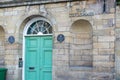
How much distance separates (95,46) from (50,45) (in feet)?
6.44

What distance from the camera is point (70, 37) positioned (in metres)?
9.42

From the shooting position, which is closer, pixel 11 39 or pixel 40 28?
pixel 40 28

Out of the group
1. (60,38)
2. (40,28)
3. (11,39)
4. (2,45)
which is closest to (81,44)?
(60,38)

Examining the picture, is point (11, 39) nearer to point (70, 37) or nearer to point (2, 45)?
point (2, 45)

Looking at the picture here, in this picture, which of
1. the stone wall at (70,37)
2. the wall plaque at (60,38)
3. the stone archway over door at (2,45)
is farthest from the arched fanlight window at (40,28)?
the stone archway over door at (2,45)

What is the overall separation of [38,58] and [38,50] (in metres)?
0.33

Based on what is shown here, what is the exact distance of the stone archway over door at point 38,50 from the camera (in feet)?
32.9

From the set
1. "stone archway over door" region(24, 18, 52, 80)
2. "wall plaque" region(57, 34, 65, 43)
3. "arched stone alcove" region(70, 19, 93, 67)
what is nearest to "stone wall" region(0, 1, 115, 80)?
"arched stone alcove" region(70, 19, 93, 67)

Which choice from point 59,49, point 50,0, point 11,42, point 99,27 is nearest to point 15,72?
point 11,42

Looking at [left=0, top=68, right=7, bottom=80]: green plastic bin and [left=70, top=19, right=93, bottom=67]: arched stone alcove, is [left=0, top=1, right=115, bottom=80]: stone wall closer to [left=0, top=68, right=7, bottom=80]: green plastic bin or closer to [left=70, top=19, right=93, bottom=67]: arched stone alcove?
[left=70, top=19, right=93, bottom=67]: arched stone alcove

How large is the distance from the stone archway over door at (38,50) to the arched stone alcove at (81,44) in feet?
3.34

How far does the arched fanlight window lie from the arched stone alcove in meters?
1.16

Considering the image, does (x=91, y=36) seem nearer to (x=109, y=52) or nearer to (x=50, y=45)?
(x=109, y=52)

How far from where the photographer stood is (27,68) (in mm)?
10383
